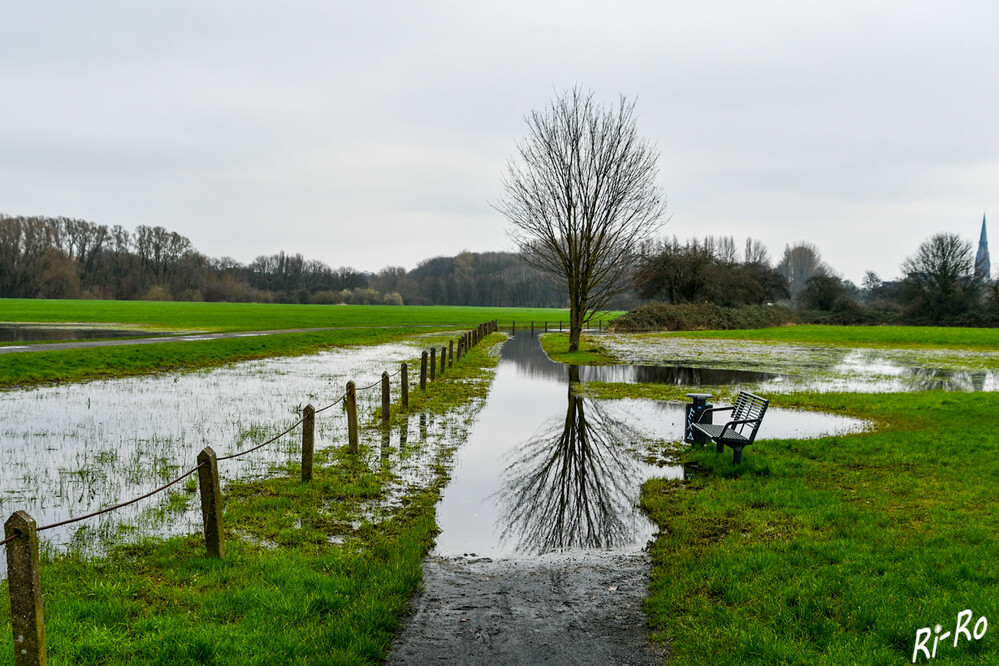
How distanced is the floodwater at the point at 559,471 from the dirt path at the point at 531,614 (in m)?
0.45

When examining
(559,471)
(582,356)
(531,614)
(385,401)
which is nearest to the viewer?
(531,614)

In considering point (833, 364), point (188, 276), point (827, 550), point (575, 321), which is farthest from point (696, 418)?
point (188, 276)

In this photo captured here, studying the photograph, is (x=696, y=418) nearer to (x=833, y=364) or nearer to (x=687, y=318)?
(x=833, y=364)

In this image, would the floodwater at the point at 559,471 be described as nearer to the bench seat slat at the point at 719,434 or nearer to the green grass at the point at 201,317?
the bench seat slat at the point at 719,434

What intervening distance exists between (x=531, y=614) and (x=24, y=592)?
11.6 ft

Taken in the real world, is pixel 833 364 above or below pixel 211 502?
below

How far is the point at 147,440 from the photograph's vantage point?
11.4m

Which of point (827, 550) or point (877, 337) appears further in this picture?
point (877, 337)

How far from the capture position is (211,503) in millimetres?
6105

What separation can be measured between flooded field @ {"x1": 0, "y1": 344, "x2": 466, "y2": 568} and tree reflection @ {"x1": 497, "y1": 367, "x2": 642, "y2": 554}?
1760 millimetres

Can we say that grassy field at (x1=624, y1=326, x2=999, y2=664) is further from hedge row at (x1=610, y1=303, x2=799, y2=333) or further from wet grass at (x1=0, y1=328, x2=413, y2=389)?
hedge row at (x1=610, y1=303, x2=799, y2=333)

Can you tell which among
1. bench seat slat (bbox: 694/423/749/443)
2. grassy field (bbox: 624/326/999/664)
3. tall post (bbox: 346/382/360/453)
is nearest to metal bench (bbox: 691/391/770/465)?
bench seat slat (bbox: 694/423/749/443)

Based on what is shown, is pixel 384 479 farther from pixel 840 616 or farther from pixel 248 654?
pixel 840 616

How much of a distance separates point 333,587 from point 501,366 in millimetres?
21903
